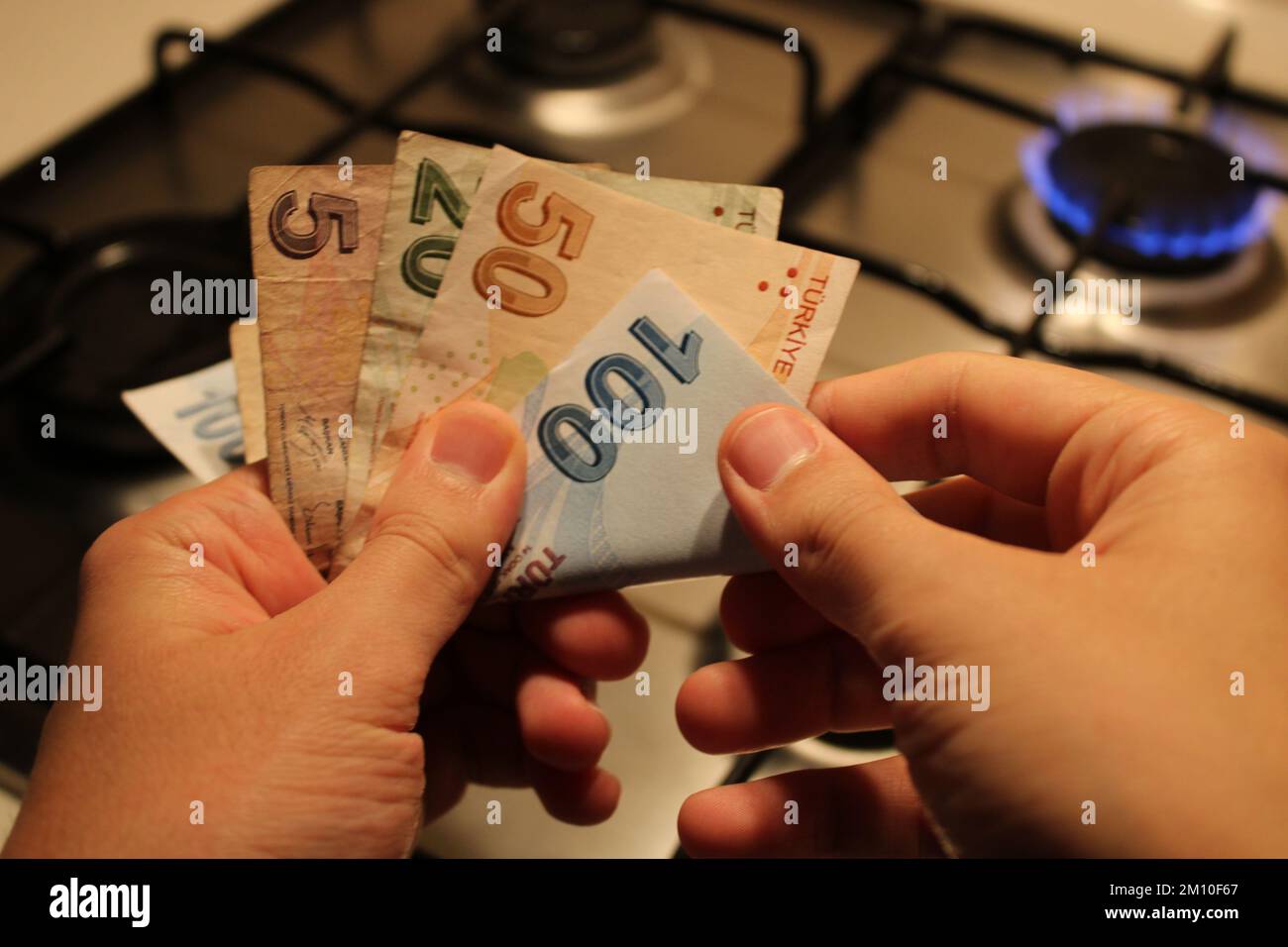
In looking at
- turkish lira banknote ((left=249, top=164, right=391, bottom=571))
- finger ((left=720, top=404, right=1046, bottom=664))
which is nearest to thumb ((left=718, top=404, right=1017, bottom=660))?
finger ((left=720, top=404, right=1046, bottom=664))

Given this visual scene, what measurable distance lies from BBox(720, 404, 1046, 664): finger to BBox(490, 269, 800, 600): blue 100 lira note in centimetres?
3

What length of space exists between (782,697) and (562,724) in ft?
0.43

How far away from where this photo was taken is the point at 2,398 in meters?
0.73

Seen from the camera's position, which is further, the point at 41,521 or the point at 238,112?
the point at 238,112

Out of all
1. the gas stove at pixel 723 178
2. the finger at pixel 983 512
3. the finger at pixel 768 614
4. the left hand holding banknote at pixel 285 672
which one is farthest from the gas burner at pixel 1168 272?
the left hand holding banknote at pixel 285 672

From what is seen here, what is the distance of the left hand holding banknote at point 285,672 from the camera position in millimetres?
480

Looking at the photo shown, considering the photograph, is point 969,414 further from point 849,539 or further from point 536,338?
point 536,338

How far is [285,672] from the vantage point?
1.64 feet

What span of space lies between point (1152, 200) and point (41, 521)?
89 centimetres

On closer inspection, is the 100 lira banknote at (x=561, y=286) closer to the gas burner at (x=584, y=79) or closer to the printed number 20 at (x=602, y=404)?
the printed number 20 at (x=602, y=404)

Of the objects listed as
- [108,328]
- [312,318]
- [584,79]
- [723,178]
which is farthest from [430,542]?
[584,79]

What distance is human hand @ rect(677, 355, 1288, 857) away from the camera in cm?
42
